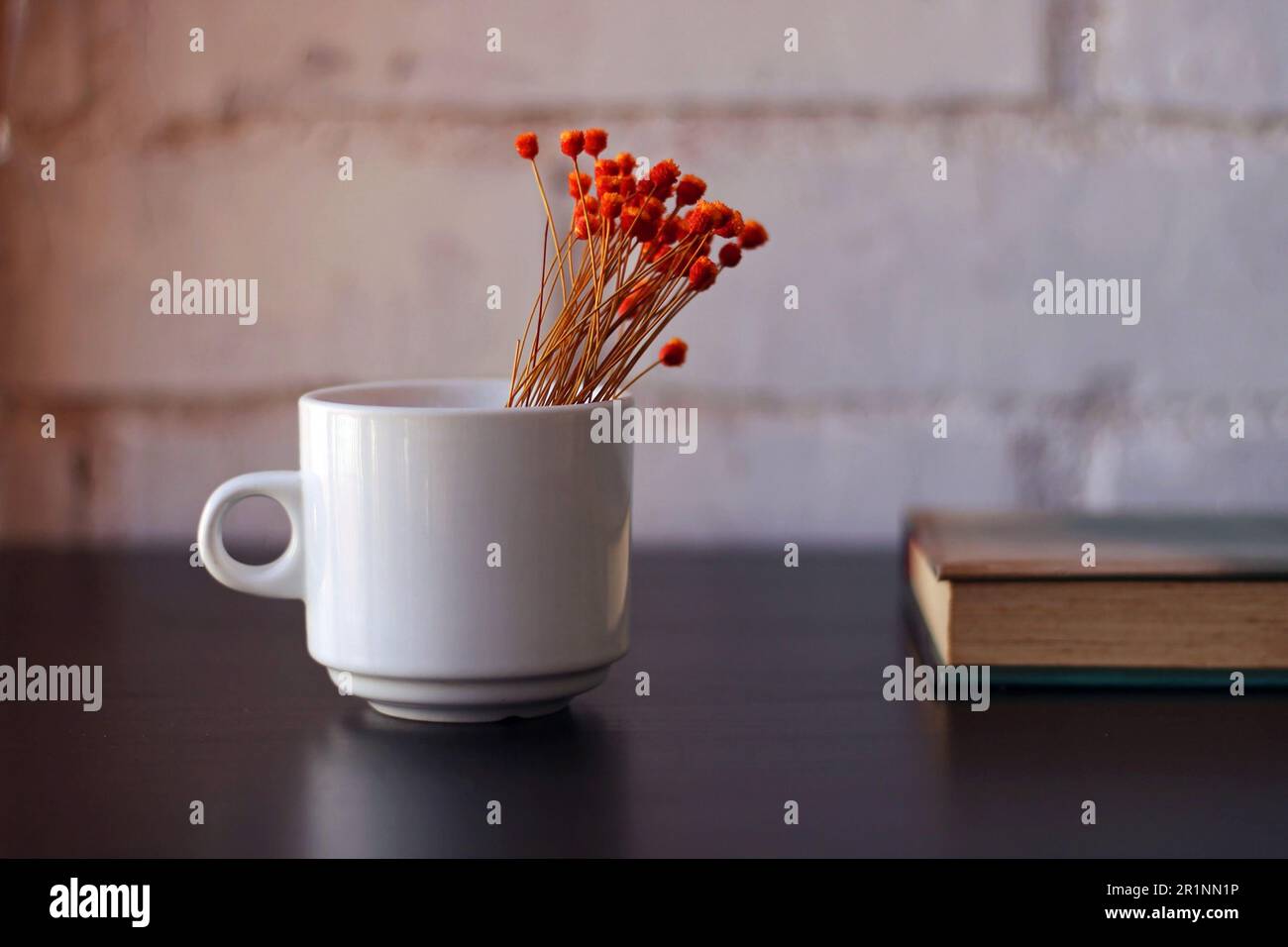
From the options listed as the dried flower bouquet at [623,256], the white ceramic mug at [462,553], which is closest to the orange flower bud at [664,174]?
the dried flower bouquet at [623,256]

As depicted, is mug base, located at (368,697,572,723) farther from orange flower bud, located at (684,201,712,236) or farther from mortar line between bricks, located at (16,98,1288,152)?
mortar line between bricks, located at (16,98,1288,152)

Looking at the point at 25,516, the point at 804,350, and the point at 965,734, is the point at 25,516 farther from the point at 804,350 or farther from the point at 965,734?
the point at 965,734

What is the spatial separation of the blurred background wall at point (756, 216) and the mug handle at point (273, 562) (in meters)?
0.49

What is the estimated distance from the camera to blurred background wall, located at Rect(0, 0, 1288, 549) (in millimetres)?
1147

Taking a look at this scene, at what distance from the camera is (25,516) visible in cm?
123

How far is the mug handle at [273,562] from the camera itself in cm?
69

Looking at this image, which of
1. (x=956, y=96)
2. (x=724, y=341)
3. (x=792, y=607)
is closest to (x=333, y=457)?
(x=792, y=607)

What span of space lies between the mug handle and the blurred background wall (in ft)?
1.62

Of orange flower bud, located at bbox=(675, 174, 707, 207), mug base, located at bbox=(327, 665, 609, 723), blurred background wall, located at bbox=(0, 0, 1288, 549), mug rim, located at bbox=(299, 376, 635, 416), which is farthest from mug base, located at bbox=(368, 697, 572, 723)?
blurred background wall, located at bbox=(0, 0, 1288, 549)

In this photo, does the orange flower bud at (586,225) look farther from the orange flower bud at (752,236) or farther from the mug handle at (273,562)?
the mug handle at (273,562)

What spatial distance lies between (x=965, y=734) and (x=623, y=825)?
190 millimetres

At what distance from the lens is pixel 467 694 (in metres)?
0.65
